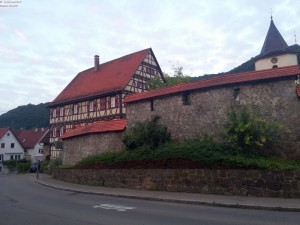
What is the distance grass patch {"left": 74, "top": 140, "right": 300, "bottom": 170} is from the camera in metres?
13.0

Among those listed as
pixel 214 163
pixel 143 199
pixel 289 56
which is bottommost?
pixel 143 199

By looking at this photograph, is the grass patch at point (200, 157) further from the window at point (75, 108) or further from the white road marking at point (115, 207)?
the window at point (75, 108)

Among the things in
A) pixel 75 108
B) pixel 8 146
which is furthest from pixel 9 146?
pixel 75 108

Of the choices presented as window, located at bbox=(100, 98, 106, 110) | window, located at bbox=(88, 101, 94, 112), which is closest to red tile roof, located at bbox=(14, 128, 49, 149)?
window, located at bbox=(88, 101, 94, 112)

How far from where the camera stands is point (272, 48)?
1061 inches

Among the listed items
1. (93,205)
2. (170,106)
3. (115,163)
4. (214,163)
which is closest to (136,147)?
(115,163)

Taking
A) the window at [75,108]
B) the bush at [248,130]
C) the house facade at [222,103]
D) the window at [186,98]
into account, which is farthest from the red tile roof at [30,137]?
the bush at [248,130]

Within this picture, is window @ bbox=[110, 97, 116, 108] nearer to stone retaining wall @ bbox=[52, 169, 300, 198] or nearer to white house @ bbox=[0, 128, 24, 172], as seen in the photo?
stone retaining wall @ bbox=[52, 169, 300, 198]

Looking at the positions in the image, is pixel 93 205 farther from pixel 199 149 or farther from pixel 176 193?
pixel 199 149

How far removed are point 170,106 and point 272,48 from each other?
1392 centimetres

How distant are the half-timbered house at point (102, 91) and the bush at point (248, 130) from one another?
1714 centimetres

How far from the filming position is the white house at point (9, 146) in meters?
54.9

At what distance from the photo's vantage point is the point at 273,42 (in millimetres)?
27281

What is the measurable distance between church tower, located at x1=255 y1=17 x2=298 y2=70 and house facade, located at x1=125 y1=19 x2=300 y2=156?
905cm
